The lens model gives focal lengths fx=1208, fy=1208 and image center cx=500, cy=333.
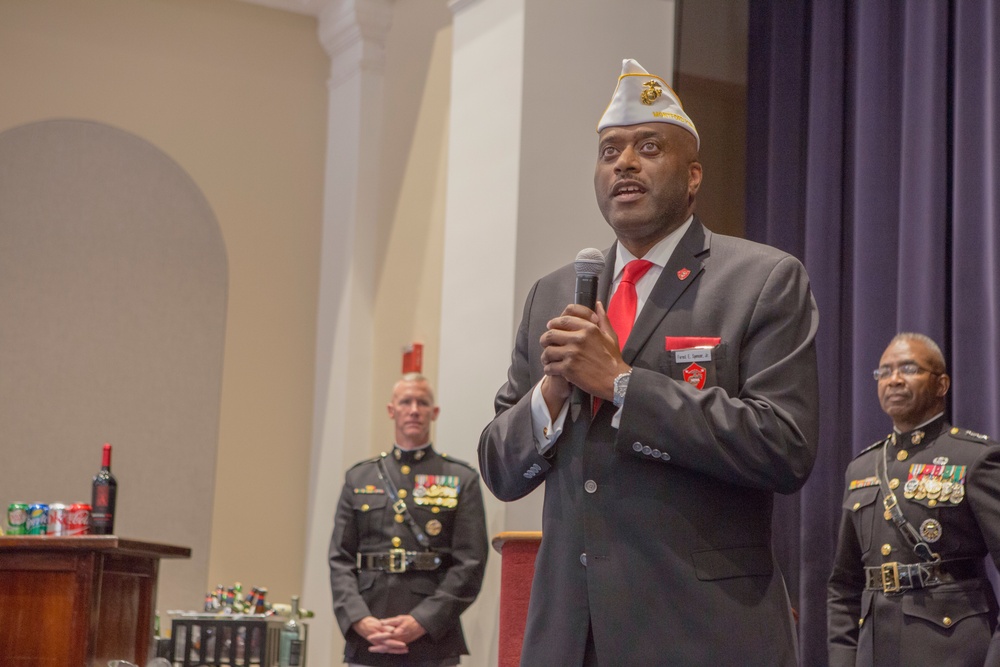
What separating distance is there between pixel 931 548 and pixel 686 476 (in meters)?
2.18

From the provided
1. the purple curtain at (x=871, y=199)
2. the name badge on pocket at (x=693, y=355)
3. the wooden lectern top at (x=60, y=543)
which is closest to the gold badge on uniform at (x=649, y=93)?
the name badge on pocket at (x=693, y=355)

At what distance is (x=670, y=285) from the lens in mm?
1858

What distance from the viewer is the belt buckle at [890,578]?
12.0ft

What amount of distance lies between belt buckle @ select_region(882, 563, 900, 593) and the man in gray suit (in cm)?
207

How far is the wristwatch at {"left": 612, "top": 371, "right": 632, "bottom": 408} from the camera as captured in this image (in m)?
1.69

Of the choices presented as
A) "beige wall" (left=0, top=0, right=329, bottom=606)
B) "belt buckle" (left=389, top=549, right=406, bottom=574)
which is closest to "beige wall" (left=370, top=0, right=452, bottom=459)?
"beige wall" (left=0, top=0, right=329, bottom=606)

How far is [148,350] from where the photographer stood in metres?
7.07

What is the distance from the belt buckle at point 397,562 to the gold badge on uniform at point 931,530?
6.88ft

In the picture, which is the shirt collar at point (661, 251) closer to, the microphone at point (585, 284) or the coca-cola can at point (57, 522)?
the microphone at point (585, 284)

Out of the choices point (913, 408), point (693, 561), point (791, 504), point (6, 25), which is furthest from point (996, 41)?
point (6, 25)

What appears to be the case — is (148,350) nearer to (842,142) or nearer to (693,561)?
(842,142)

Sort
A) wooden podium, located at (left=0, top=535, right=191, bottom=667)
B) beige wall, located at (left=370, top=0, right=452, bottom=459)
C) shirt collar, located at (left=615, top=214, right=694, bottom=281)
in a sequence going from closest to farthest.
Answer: shirt collar, located at (left=615, top=214, right=694, bottom=281) < wooden podium, located at (left=0, top=535, right=191, bottom=667) < beige wall, located at (left=370, top=0, right=452, bottom=459)

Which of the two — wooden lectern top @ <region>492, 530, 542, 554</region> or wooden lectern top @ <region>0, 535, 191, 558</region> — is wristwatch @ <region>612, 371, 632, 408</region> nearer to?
wooden lectern top @ <region>492, 530, 542, 554</region>

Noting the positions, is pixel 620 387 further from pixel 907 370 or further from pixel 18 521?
pixel 18 521
